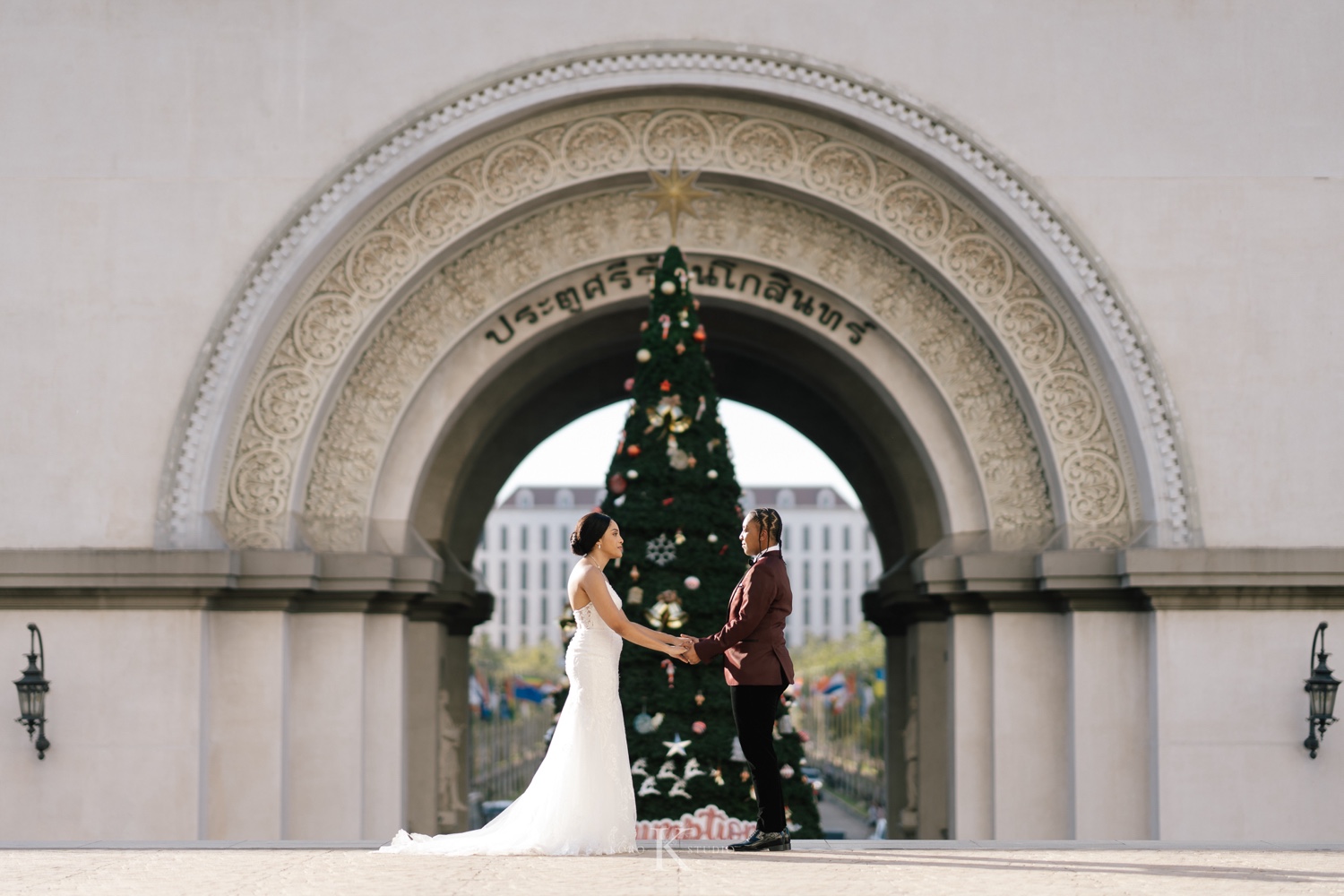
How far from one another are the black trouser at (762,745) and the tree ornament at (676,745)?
3.06 meters

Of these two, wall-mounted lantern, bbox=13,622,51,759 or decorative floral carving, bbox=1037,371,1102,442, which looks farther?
decorative floral carving, bbox=1037,371,1102,442

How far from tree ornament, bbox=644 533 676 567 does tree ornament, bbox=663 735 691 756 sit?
1.33 m

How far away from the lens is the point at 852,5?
14.0 m

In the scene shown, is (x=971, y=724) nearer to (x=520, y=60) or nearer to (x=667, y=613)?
(x=667, y=613)

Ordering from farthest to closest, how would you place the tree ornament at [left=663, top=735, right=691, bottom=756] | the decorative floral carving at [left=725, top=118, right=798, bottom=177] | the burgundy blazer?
the decorative floral carving at [left=725, top=118, right=798, bottom=177]
the tree ornament at [left=663, top=735, right=691, bottom=756]
the burgundy blazer

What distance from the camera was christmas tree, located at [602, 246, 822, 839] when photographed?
11828 millimetres

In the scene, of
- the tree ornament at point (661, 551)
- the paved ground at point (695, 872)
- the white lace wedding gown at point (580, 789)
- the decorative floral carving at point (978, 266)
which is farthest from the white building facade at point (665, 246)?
the white lace wedding gown at point (580, 789)

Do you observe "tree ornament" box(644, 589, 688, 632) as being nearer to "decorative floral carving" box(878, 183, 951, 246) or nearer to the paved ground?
the paved ground

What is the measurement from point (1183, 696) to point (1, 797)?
967 centimetres

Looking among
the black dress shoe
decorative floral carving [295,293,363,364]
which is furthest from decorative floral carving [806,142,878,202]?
the black dress shoe

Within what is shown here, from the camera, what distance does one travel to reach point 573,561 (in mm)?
119812

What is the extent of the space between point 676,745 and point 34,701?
5.36m

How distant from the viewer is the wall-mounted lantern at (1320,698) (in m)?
13.1

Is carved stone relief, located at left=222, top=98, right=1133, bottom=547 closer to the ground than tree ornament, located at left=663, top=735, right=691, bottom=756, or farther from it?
farther from it
